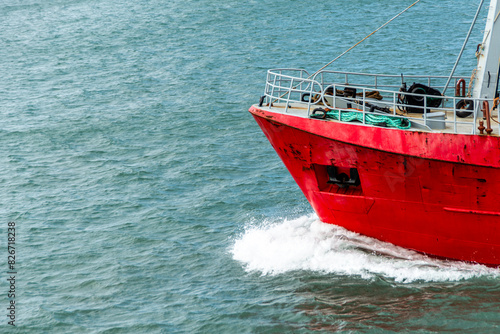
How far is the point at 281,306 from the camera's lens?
42.5 feet

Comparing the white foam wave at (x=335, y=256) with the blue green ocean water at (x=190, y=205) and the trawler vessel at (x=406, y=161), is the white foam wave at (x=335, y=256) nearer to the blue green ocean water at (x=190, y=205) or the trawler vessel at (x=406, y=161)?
the blue green ocean water at (x=190, y=205)

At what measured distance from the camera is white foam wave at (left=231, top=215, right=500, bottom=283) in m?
13.2

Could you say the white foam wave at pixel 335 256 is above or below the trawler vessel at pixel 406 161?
below

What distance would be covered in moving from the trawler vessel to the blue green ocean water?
0.63m

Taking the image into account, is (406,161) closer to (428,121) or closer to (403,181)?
(403,181)

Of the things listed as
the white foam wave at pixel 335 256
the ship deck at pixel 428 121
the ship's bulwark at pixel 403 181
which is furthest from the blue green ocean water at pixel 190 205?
the ship deck at pixel 428 121

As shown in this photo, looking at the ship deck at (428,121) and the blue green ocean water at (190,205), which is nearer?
the ship deck at (428,121)

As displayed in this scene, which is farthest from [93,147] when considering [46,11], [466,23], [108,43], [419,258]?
[46,11]

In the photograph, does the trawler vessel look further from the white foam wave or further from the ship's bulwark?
the white foam wave

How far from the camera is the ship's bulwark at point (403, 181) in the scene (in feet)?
39.8

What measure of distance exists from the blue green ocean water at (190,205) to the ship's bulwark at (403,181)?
1.77ft

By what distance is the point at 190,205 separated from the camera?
18234 mm

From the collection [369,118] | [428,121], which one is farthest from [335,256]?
[428,121]

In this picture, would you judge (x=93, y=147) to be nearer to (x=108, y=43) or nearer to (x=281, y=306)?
(x=281, y=306)
